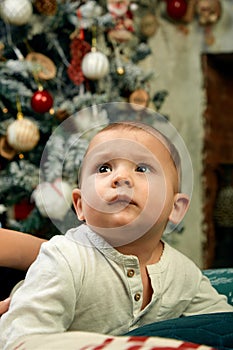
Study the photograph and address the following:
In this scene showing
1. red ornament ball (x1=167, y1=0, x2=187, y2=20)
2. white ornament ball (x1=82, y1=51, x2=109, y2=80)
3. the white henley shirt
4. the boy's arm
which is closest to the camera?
the white henley shirt

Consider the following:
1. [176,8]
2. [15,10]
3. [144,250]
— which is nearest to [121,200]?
[144,250]

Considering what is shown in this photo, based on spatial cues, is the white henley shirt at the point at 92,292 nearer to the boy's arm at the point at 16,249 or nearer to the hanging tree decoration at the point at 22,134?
the boy's arm at the point at 16,249

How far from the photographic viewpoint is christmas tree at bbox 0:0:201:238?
8.46ft

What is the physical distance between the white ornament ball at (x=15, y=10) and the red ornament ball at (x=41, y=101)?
30 cm

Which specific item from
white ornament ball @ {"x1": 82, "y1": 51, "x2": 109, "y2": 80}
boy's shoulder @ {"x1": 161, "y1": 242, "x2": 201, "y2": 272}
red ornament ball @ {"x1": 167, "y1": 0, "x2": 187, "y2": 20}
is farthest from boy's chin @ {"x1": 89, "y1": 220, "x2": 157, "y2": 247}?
red ornament ball @ {"x1": 167, "y1": 0, "x2": 187, "y2": 20}

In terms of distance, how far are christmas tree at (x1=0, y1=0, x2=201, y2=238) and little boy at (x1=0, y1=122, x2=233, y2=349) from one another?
1440 millimetres

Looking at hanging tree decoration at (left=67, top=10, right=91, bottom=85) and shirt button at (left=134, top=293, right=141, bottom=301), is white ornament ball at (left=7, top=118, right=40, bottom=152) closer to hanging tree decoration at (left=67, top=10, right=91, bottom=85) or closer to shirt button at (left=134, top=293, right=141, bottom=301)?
hanging tree decoration at (left=67, top=10, right=91, bottom=85)

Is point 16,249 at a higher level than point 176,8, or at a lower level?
higher

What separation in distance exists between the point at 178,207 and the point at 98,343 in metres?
0.34

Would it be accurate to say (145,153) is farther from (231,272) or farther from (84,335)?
(231,272)

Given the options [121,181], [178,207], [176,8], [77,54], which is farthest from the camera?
[176,8]

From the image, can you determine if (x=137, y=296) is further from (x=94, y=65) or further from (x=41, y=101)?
(x=94, y=65)

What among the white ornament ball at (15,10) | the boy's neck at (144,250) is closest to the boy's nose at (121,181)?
the boy's neck at (144,250)

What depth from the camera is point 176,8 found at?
12.1 ft
